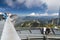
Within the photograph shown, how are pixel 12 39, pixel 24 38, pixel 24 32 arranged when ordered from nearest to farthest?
1. pixel 12 39
2. pixel 24 38
3. pixel 24 32

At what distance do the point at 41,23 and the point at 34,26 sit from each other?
0.13 meters

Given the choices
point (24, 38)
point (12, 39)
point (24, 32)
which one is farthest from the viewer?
point (24, 32)

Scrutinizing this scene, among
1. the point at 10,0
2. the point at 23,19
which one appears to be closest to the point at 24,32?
the point at 23,19

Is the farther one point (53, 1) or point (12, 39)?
point (53, 1)

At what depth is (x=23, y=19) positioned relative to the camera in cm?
254

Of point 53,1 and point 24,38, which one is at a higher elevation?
point 53,1

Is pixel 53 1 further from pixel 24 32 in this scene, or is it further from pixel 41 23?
pixel 24 32

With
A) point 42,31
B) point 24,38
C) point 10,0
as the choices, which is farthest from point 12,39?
point 10,0

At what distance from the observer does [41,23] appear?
8.36 ft

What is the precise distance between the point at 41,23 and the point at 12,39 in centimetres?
170

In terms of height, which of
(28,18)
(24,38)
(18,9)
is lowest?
(24,38)

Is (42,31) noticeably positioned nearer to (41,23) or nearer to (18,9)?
(41,23)

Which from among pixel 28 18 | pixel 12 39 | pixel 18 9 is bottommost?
pixel 12 39

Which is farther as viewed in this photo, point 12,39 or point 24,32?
point 24,32
